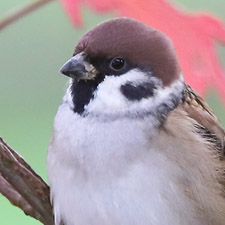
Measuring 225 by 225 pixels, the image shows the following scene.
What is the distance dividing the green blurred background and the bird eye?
1.90ft

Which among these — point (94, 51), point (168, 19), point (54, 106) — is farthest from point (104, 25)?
point (54, 106)

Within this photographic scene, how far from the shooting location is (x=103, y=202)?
1.04 metres

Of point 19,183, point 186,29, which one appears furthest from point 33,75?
point 19,183

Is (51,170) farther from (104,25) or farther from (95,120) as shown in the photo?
(104,25)

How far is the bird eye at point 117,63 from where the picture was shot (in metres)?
1.02

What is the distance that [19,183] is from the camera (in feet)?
2.87

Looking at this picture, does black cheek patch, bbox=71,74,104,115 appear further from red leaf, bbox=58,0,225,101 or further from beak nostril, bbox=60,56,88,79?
red leaf, bbox=58,0,225,101

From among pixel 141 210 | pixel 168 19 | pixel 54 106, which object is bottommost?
pixel 54 106

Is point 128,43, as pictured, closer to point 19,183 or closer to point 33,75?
point 19,183

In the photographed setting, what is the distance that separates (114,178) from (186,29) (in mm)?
244

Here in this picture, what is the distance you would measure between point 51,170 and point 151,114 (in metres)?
0.16

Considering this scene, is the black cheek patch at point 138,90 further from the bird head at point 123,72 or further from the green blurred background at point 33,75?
the green blurred background at point 33,75

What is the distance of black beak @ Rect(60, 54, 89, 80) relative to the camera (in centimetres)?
101

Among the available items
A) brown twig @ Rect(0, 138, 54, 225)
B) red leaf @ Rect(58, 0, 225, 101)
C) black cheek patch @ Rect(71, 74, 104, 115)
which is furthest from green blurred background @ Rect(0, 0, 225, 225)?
brown twig @ Rect(0, 138, 54, 225)
